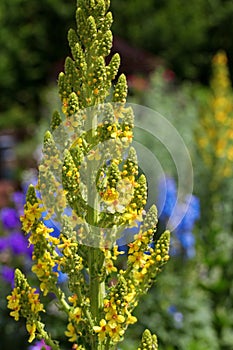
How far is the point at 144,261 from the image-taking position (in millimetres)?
1765

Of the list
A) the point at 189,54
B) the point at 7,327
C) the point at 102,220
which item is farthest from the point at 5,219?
the point at 189,54

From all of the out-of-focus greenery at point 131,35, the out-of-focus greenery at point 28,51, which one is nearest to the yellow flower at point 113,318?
the out-of-focus greenery at point 28,51

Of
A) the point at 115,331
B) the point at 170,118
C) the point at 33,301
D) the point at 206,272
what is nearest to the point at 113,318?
the point at 115,331

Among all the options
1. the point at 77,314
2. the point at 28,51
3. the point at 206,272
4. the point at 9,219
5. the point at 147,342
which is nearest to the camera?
the point at 147,342

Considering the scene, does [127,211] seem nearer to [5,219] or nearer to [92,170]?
[92,170]

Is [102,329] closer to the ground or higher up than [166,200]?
closer to the ground

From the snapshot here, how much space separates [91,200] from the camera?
178 centimetres

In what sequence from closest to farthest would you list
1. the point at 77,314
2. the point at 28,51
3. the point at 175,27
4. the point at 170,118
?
the point at 77,314 → the point at 170,118 → the point at 28,51 → the point at 175,27

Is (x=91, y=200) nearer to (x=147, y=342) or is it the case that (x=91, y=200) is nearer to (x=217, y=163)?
(x=147, y=342)

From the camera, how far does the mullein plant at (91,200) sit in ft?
5.58

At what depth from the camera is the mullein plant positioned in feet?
5.58

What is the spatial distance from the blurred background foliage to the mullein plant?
1.46m

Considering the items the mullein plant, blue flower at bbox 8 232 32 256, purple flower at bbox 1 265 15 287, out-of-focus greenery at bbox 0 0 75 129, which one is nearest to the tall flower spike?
the mullein plant

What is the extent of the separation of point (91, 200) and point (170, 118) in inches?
222
